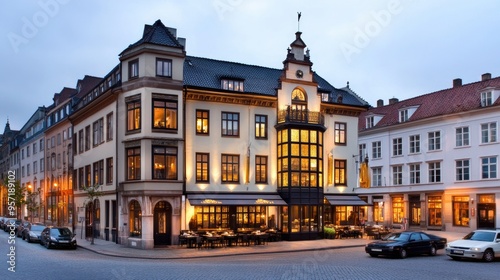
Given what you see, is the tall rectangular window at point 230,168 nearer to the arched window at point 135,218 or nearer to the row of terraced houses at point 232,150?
the row of terraced houses at point 232,150

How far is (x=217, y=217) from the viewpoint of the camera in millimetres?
35375

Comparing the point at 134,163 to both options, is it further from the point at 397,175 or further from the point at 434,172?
the point at 397,175

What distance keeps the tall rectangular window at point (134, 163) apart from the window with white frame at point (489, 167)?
104 ft

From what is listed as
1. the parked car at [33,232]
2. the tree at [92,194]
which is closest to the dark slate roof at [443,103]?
the tree at [92,194]

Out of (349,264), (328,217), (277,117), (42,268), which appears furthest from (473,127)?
(42,268)

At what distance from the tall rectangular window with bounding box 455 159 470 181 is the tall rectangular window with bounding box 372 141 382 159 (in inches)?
420

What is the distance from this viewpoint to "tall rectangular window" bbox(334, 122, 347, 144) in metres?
41.5

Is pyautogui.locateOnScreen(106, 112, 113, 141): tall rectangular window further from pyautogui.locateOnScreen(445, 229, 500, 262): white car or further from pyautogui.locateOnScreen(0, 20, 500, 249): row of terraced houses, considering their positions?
pyautogui.locateOnScreen(445, 229, 500, 262): white car

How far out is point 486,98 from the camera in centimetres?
4775

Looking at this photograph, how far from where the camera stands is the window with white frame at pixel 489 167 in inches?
1844

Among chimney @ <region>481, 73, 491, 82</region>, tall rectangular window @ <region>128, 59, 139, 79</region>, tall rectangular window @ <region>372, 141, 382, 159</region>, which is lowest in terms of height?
tall rectangular window @ <region>372, 141, 382, 159</region>

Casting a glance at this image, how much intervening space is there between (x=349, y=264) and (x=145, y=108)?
53.0 feet

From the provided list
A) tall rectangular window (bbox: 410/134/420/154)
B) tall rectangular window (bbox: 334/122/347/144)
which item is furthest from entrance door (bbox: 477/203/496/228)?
tall rectangular window (bbox: 334/122/347/144)

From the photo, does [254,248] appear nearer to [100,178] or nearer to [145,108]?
[145,108]
